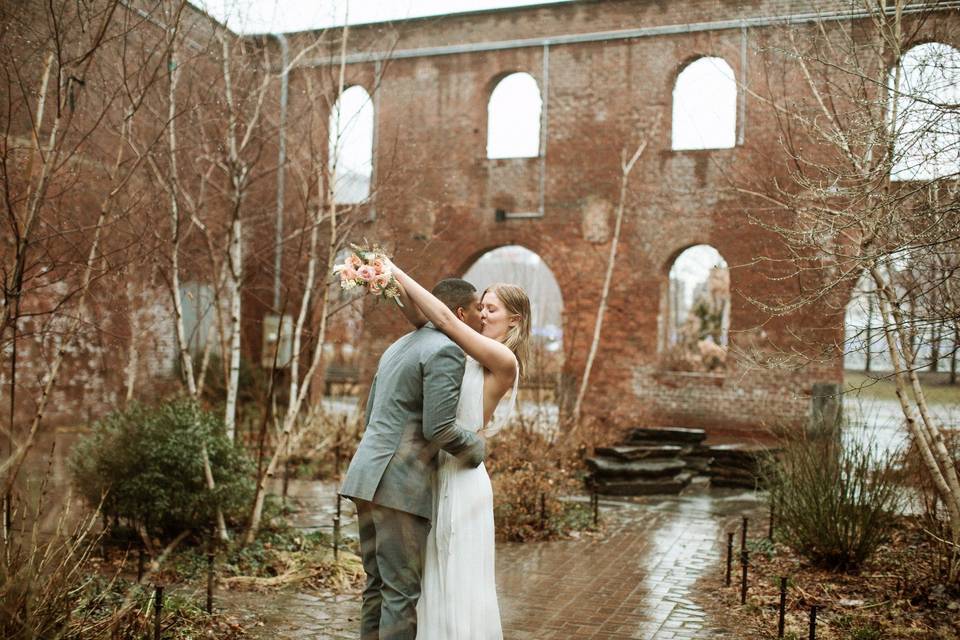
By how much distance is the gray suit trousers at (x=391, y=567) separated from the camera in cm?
424

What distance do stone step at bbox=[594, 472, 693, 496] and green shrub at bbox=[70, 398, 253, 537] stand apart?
225 inches

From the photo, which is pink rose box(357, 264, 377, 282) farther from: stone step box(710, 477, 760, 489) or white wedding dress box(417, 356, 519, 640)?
stone step box(710, 477, 760, 489)

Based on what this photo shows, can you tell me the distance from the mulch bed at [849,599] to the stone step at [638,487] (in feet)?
13.7

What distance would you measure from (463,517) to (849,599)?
395 cm

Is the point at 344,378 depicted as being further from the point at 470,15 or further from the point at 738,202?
the point at 738,202

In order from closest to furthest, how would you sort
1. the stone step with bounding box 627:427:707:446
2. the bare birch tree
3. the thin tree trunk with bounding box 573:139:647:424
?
the bare birch tree, the stone step with bounding box 627:427:707:446, the thin tree trunk with bounding box 573:139:647:424

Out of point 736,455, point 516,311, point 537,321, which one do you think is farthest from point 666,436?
point 537,321

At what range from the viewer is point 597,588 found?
7488mm

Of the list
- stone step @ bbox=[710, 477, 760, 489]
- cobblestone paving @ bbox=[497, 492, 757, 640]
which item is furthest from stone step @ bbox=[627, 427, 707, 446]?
cobblestone paving @ bbox=[497, 492, 757, 640]

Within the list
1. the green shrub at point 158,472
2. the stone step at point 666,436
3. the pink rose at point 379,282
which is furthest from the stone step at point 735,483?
the pink rose at point 379,282

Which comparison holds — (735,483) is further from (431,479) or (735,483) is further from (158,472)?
(431,479)

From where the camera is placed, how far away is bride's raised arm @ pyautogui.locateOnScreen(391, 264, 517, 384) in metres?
4.38

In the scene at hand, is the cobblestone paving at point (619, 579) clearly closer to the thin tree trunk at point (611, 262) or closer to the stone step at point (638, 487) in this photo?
the stone step at point (638, 487)

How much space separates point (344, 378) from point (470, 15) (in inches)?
452
